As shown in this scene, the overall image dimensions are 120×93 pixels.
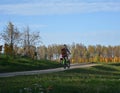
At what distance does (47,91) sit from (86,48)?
148 meters

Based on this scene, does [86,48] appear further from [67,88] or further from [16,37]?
[67,88]

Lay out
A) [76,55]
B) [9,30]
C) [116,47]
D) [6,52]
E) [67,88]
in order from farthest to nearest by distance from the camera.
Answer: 1. [116,47]
2. [76,55]
3. [9,30]
4. [6,52]
5. [67,88]

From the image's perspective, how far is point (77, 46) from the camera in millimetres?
163500

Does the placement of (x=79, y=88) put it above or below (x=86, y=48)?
below

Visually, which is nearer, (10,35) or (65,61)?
(65,61)

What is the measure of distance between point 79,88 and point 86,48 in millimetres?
145698

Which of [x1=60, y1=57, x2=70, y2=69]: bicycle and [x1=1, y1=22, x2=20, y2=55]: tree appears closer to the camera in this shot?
[x1=60, y1=57, x2=70, y2=69]: bicycle

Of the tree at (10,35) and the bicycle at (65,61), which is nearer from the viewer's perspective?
the bicycle at (65,61)

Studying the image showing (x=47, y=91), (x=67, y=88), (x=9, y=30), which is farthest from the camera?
(x=9, y=30)

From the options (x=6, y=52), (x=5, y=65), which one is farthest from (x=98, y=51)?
(x=5, y=65)

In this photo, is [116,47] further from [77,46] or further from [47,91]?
[47,91]

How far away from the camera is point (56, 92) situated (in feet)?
54.7

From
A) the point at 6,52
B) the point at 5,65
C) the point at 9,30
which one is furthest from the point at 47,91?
the point at 9,30

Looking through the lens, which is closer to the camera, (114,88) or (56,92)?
(56,92)
